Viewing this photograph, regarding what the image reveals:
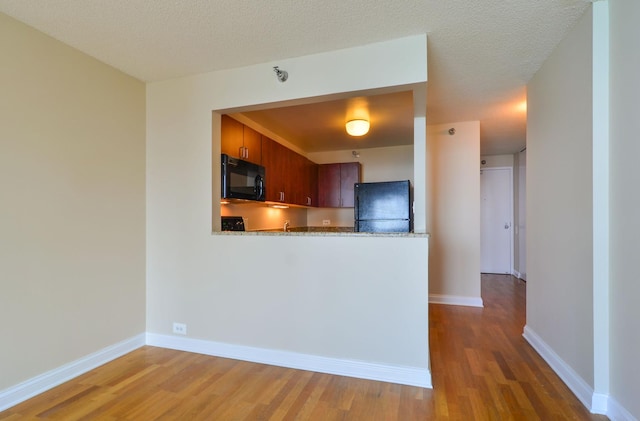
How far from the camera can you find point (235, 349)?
262cm

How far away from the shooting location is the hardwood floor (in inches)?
72.7

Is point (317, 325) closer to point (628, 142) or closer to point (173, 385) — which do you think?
point (173, 385)

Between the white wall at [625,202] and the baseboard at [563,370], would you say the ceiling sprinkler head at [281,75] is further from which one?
the baseboard at [563,370]

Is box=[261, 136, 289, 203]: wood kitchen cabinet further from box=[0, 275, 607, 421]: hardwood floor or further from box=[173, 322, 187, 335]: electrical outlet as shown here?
box=[0, 275, 607, 421]: hardwood floor

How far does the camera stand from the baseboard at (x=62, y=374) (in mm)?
1940

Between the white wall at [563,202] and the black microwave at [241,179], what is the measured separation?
2684mm

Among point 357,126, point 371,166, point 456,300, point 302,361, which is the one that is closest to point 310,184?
point 371,166

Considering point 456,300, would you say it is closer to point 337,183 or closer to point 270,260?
point 337,183

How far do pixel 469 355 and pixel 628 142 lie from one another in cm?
191

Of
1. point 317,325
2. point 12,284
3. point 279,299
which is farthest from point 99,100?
point 317,325

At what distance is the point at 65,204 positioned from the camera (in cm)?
226

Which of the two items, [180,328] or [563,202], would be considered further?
[180,328]

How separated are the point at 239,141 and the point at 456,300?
347 cm

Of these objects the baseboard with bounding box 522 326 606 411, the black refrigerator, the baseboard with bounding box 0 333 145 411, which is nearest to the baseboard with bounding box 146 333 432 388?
the baseboard with bounding box 0 333 145 411
